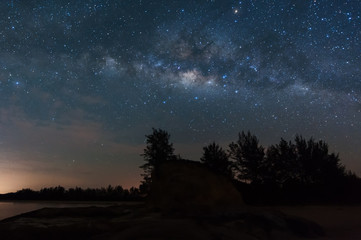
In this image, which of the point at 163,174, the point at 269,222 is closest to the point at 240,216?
the point at 269,222

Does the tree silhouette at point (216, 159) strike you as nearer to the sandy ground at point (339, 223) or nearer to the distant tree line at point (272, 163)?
the distant tree line at point (272, 163)

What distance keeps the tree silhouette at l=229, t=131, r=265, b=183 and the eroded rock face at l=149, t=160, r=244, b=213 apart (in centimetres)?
2321

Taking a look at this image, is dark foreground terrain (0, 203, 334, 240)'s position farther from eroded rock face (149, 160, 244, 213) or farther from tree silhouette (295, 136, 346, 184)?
tree silhouette (295, 136, 346, 184)

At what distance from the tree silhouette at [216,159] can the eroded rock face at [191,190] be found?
23407 millimetres

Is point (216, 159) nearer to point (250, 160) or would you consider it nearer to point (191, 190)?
point (250, 160)

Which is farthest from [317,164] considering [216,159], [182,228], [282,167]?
[182,228]

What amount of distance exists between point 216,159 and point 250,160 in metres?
4.41

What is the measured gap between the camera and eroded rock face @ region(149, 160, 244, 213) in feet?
31.7

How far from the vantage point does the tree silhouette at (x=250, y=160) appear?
32.4 m

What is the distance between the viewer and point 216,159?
3434cm

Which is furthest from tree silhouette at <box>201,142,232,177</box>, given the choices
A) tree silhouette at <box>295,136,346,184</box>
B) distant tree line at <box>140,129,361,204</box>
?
tree silhouette at <box>295,136,346,184</box>

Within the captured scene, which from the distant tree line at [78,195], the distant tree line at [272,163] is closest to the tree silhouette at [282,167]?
the distant tree line at [272,163]

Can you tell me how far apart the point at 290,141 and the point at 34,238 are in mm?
34134

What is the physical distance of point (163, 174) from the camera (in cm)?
1108
